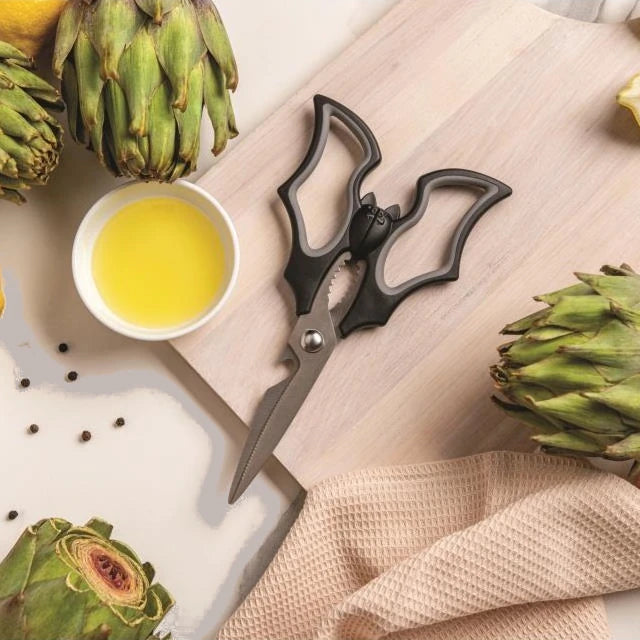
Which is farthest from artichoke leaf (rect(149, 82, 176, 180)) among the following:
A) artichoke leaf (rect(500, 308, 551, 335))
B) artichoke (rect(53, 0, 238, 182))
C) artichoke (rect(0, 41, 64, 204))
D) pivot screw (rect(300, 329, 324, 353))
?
artichoke leaf (rect(500, 308, 551, 335))

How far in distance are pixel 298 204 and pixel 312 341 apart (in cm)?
14

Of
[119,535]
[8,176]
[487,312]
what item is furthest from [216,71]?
[119,535]

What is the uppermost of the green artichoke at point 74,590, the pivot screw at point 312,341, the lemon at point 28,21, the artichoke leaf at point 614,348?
the lemon at point 28,21

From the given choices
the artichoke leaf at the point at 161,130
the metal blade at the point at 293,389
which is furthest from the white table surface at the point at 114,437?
the artichoke leaf at the point at 161,130

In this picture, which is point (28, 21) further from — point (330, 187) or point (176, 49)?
point (330, 187)

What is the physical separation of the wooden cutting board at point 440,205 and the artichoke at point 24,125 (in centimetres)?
16

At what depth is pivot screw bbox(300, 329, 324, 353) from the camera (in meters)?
0.85

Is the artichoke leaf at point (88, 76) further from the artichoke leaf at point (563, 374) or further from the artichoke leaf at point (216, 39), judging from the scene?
the artichoke leaf at point (563, 374)

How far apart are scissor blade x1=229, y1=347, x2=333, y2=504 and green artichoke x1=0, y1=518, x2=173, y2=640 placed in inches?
5.5

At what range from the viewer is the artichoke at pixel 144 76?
749 millimetres

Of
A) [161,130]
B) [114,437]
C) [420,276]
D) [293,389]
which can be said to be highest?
[161,130]

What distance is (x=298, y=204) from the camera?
34.8 inches

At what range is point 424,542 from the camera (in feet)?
2.77

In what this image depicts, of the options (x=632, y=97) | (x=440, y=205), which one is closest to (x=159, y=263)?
(x=440, y=205)
